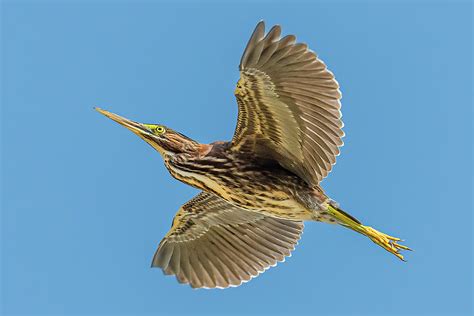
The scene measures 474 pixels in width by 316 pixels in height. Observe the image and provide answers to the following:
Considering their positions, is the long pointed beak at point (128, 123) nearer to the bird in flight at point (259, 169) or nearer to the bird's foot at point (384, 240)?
the bird in flight at point (259, 169)

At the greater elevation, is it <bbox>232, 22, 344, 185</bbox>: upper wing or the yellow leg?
<bbox>232, 22, 344, 185</bbox>: upper wing

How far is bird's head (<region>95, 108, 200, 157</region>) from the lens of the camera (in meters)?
8.72

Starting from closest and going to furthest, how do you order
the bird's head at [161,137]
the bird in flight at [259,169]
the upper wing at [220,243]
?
the bird in flight at [259,169] → the bird's head at [161,137] → the upper wing at [220,243]

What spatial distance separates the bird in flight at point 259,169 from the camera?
25.2 ft

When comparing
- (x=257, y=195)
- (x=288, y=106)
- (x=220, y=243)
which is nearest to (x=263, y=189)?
(x=257, y=195)

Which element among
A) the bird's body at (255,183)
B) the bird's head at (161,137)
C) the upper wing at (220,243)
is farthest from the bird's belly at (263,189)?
the upper wing at (220,243)

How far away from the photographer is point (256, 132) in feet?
27.2

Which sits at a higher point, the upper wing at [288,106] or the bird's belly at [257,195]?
the upper wing at [288,106]

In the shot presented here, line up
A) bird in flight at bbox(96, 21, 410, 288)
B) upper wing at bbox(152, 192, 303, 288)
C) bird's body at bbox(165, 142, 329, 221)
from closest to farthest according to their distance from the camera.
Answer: bird in flight at bbox(96, 21, 410, 288) < bird's body at bbox(165, 142, 329, 221) < upper wing at bbox(152, 192, 303, 288)

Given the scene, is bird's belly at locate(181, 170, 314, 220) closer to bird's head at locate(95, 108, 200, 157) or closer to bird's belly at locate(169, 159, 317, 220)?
bird's belly at locate(169, 159, 317, 220)

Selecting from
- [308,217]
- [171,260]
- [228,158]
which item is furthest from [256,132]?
[171,260]

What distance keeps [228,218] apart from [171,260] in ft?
2.51

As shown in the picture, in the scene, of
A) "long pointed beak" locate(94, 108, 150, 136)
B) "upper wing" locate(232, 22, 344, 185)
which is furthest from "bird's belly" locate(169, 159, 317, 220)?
"long pointed beak" locate(94, 108, 150, 136)

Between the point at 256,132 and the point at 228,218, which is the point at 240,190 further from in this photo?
the point at 228,218
